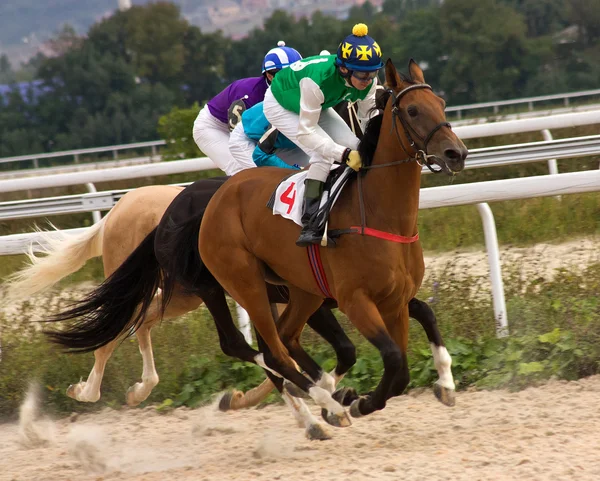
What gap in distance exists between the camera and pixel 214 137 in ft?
20.1

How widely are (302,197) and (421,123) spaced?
0.72 metres

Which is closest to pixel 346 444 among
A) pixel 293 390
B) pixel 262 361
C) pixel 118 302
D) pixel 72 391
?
pixel 293 390

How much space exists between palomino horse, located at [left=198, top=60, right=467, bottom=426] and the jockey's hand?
0.20 feet

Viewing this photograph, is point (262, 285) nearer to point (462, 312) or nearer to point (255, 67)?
point (462, 312)

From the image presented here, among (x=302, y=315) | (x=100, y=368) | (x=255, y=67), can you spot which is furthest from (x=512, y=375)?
(x=255, y=67)

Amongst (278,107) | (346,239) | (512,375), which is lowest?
(512,375)

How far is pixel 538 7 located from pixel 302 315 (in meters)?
52.8

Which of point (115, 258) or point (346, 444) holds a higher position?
point (115, 258)

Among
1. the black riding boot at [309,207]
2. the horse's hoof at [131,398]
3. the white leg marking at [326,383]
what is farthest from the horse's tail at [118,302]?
the black riding boot at [309,207]

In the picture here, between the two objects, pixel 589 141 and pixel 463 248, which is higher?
pixel 589 141

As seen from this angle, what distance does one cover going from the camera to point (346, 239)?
4289mm

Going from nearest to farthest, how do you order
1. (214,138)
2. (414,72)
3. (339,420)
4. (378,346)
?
(378,346) < (414,72) < (339,420) < (214,138)

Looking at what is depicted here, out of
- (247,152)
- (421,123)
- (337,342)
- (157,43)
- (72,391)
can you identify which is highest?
(157,43)

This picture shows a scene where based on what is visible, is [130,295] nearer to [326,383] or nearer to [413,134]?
[326,383]
